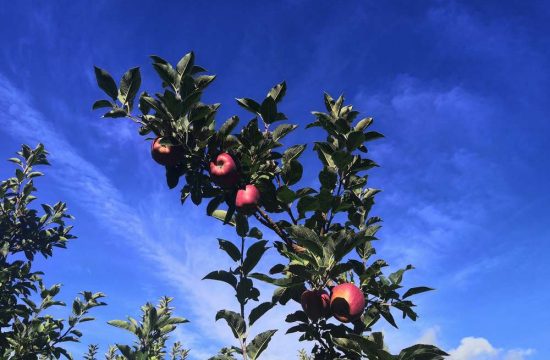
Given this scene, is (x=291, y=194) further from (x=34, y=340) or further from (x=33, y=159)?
(x=33, y=159)

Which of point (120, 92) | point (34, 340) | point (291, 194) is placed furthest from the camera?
point (34, 340)

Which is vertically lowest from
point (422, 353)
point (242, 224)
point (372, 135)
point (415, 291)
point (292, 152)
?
point (422, 353)

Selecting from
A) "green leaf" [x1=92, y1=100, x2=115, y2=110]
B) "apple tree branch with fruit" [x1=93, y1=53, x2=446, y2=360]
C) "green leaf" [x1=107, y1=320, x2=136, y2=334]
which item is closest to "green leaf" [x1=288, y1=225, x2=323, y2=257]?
"apple tree branch with fruit" [x1=93, y1=53, x2=446, y2=360]

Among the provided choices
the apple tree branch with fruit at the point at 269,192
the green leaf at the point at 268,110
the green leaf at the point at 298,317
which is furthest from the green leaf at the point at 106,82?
the green leaf at the point at 298,317

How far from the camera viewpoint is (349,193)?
3102 millimetres

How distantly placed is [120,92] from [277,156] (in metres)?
1.25

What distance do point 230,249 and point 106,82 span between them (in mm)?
1510

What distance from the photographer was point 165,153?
2820 millimetres

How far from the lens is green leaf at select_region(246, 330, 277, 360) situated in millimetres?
2449

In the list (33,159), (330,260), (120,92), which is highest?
(33,159)

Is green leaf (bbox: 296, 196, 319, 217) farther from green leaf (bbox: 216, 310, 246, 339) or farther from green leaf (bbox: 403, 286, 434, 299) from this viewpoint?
green leaf (bbox: 403, 286, 434, 299)

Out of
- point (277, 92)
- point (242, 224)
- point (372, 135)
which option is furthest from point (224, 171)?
point (372, 135)

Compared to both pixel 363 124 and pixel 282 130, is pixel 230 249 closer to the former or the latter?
pixel 282 130

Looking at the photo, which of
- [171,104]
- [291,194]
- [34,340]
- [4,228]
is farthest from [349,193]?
[4,228]
